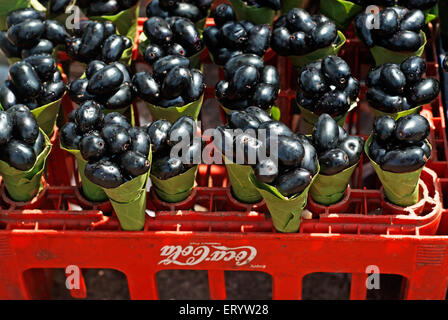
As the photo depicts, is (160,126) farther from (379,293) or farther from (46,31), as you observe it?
(379,293)

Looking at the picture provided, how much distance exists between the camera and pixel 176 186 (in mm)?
1450

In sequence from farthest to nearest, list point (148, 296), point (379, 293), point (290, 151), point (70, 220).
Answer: point (379, 293), point (148, 296), point (70, 220), point (290, 151)

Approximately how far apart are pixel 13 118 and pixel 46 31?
1.29ft

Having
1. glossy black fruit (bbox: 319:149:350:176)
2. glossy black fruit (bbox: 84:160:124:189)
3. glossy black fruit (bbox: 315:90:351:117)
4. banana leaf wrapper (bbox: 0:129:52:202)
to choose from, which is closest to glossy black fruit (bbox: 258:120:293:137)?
glossy black fruit (bbox: 319:149:350:176)

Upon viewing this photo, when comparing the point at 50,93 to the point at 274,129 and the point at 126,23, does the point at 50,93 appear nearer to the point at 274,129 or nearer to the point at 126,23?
the point at 126,23

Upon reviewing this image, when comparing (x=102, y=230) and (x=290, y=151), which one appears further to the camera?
(x=102, y=230)

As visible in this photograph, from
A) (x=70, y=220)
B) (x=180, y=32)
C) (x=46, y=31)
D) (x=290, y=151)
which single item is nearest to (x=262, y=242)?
(x=290, y=151)

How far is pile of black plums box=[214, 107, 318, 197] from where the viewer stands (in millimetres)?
1217

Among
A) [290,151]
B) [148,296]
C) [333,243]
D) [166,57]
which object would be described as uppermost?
[166,57]

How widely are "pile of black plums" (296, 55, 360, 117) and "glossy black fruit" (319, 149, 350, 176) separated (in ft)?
0.52

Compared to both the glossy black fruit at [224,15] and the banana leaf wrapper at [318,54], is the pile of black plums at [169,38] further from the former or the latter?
the banana leaf wrapper at [318,54]

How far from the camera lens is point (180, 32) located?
1.58 meters

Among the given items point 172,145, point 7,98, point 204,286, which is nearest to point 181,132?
point 172,145

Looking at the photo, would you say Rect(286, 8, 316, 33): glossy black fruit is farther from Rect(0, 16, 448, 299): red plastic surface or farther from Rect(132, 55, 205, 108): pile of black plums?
Rect(0, 16, 448, 299): red plastic surface
